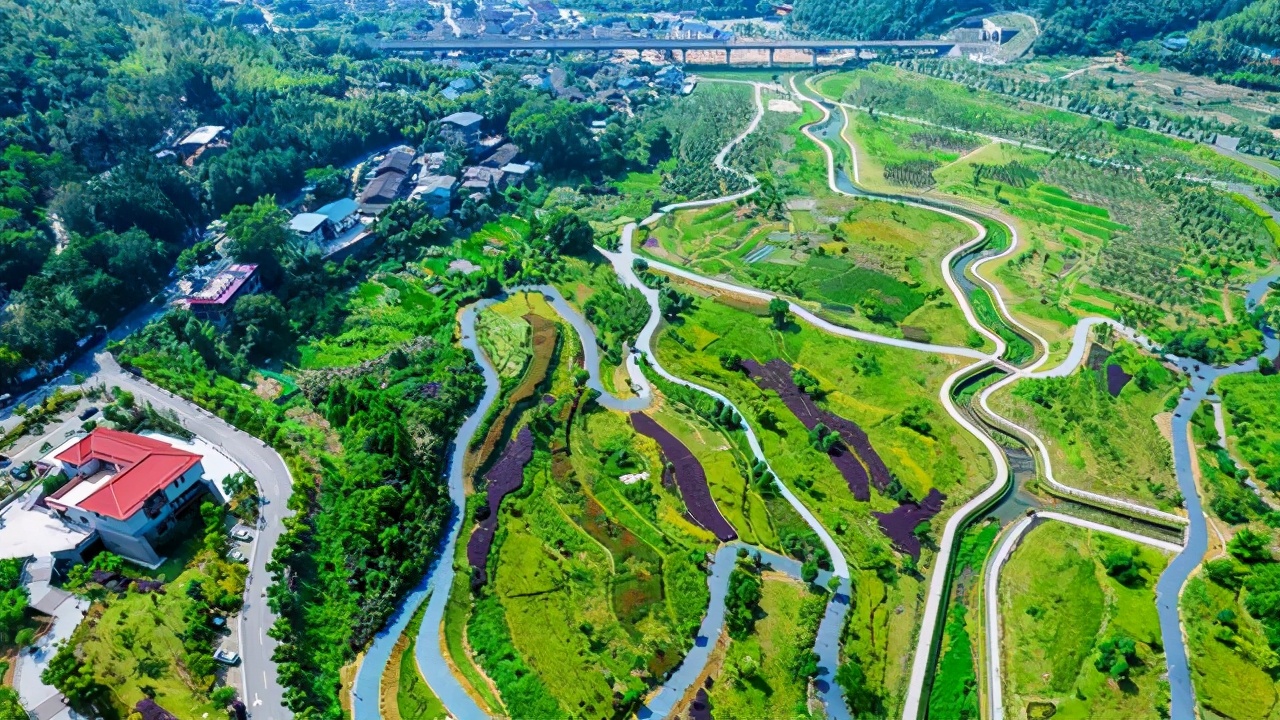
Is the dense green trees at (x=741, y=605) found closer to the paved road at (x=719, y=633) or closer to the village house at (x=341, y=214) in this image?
the paved road at (x=719, y=633)

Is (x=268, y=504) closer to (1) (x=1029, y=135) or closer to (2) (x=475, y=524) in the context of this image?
(2) (x=475, y=524)

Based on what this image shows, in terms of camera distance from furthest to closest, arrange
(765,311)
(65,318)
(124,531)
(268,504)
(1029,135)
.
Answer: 1. (1029,135)
2. (765,311)
3. (65,318)
4. (268,504)
5. (124,531)

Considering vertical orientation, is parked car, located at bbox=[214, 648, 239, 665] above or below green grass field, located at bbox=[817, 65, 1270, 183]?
below

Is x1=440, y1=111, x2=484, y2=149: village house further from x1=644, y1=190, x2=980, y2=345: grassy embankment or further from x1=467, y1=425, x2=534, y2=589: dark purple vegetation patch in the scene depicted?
x1=467, y1=425, x2=534, y2=589: dark purple vegetation patch

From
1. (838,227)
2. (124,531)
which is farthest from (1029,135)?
(124,531)

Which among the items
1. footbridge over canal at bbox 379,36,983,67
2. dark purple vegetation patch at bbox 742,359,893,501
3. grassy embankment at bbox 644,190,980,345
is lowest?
dark purple vegetation patch at bbox 742,359,893,501

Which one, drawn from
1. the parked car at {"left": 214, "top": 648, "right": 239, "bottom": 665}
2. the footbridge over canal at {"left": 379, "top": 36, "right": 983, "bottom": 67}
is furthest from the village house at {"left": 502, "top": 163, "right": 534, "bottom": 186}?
the parked car at {"left": 214, "top": 648, "right": 239, "bottom": 665}
